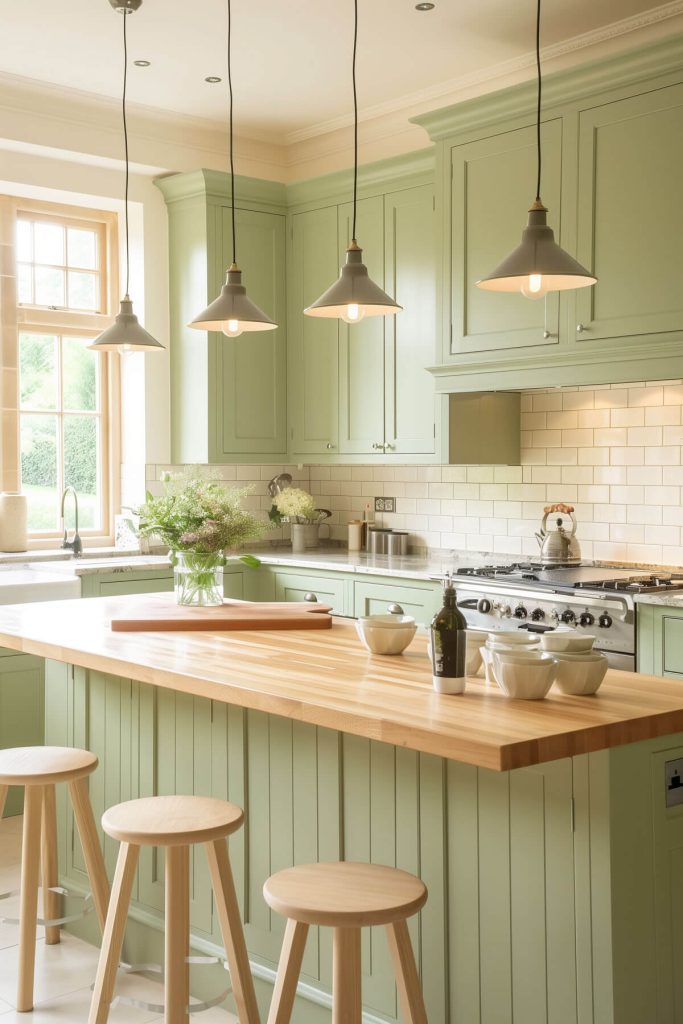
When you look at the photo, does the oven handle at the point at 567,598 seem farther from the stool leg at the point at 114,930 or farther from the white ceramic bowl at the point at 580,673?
the stool leg at the point at 114,930

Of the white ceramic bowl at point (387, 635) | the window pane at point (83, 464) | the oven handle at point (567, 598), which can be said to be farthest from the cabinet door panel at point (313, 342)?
the white ceramic bowl at point (387, 635)

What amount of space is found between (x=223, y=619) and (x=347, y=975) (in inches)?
63.3

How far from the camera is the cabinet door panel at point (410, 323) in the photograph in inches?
215

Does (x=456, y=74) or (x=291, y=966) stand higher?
(x=456, y=74)

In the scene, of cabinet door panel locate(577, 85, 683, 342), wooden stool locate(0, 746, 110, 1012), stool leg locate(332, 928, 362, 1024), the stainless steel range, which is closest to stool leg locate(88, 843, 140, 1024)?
wooden stool locate(0, 746, 110, 1012)

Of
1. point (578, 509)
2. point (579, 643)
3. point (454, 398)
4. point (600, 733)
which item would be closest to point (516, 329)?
point (454, 398)

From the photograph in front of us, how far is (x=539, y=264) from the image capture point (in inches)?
110

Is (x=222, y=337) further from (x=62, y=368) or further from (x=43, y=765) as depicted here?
(x=43, y=765)

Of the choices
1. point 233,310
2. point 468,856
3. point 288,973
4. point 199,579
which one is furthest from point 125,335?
point 288,973

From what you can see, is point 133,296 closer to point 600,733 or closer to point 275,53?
point 275,53

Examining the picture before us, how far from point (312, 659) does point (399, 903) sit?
96 cm

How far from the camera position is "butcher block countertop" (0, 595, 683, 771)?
215 centimetres

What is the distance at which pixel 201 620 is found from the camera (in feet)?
11.9

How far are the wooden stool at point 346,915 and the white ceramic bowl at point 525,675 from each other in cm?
46
